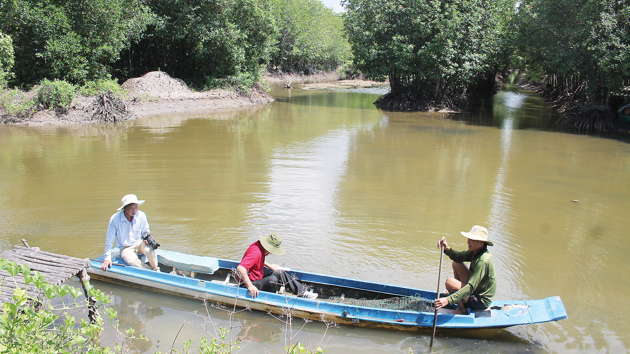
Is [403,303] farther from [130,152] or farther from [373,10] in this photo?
[373,10]

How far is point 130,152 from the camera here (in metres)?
13.5

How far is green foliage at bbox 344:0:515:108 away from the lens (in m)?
22.9

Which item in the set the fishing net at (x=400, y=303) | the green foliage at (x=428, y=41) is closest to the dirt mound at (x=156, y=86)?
the green foliage at (x=428, y=41)

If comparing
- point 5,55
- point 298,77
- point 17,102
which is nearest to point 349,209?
point 5,55

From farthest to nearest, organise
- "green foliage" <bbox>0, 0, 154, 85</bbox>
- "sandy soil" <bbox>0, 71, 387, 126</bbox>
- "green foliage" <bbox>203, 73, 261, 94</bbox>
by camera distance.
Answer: "green foliage" <bbox>203, 73, 261, 94</bbox>
"green foliage" <bbox>0, 0, 154, 85</bbox>
"sandy soil" <bbox>0, 71, 387, 126</bbox>

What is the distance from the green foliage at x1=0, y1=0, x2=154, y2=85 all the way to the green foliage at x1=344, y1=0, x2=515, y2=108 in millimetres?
13154

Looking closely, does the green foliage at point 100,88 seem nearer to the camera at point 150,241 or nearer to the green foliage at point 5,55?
the green foliage at point 5,55

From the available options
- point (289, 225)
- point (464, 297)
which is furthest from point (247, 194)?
point (464, 297)

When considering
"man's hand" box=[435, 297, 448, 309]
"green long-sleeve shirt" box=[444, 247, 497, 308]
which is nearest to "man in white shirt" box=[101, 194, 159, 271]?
"man's hand" box=[435, 297, 448, 309]

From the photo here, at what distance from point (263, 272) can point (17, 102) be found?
56.4 ft

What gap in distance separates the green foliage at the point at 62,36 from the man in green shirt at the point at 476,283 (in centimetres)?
1970

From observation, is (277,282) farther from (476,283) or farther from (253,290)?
(476,283)

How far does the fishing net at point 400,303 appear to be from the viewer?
18.4ft

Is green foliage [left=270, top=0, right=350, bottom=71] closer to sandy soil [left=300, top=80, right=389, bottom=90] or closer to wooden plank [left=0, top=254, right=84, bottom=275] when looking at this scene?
sandy soil [left=300, top=80, right=389, bottom=90]
